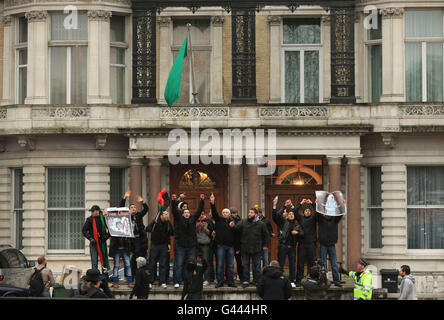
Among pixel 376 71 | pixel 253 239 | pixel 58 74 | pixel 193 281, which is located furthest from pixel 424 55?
pixel 193 281

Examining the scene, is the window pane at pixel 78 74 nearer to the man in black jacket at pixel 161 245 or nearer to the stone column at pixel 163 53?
the stone column at pixel 163 53

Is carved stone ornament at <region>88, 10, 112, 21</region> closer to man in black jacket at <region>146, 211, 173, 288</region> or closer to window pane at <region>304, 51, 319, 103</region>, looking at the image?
window pane at <region>304, 51, 319, 103</region>

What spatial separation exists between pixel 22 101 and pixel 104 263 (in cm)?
1030

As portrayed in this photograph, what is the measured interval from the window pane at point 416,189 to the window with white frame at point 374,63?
2.93m

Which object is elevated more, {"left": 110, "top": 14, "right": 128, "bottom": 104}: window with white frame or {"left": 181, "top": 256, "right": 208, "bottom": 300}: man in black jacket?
{"left": 110, "top": 14, "right": 128, "bottom": 104}: window with white frame

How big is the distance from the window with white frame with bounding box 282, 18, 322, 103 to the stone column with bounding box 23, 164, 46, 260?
8893mm

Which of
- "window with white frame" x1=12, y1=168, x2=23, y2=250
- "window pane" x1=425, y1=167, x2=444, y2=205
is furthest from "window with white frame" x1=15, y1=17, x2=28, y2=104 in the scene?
"window pane" x1=425, y1=167, x2=444, y2=205

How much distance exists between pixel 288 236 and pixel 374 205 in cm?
906

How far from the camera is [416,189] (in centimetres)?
3844

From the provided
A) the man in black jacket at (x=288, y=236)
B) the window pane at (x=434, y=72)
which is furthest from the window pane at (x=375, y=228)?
the man in black jacket at (x=288, y=236)

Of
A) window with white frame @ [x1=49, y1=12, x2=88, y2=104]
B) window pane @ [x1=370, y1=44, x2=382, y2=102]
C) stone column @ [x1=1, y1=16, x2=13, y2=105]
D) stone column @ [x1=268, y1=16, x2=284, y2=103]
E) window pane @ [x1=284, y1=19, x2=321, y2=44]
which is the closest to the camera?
window with white frame @ [x1=49, y1=12, x2=88, y2=104]

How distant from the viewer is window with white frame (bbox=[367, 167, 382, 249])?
3875 cm

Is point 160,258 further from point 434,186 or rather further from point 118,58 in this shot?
point 434,186

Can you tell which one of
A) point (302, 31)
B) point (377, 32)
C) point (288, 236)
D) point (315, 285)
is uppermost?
point (302, 31)
